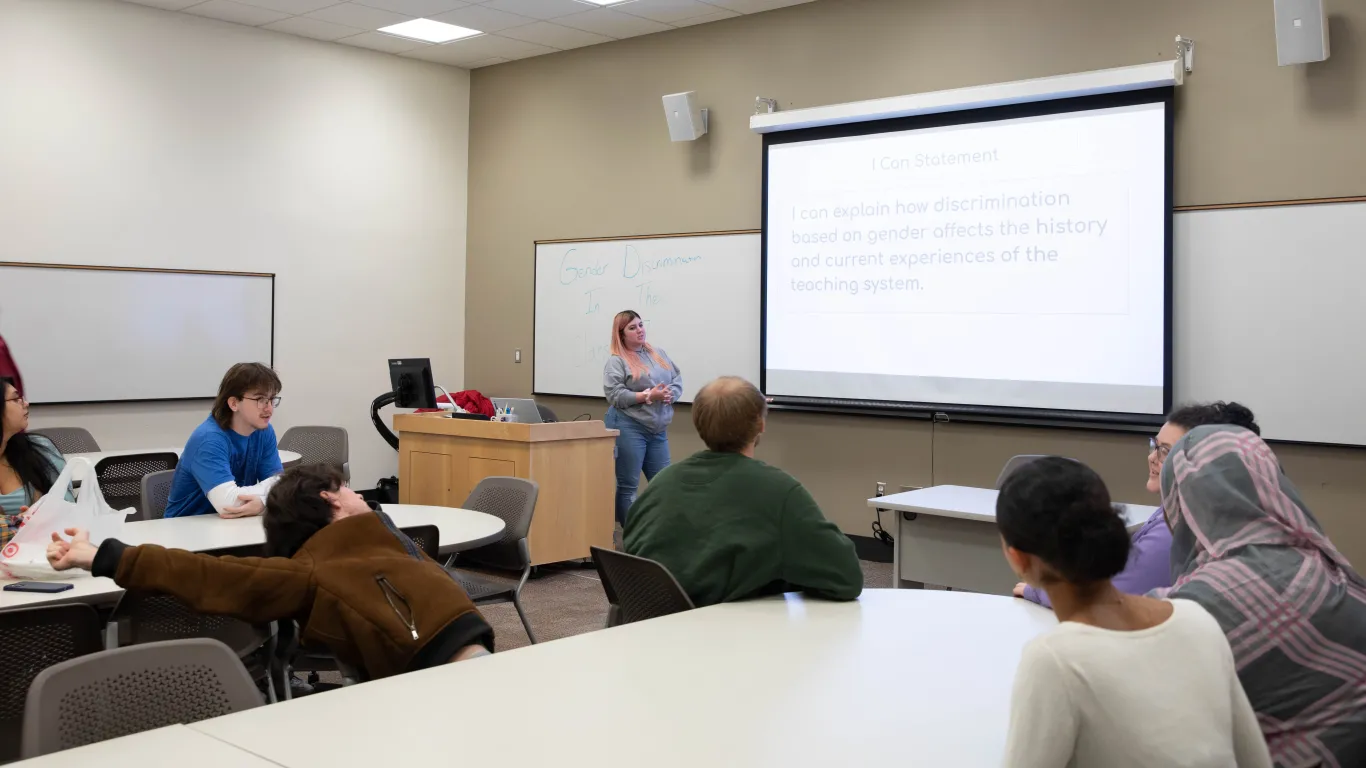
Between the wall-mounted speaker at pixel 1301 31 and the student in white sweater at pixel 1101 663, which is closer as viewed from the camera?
the student in white sweater at pixel 1101 663

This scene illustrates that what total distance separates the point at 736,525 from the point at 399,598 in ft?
2.62

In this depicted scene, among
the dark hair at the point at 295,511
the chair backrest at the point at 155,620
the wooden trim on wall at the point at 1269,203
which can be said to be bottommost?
the chair backrest at the point at 155,620

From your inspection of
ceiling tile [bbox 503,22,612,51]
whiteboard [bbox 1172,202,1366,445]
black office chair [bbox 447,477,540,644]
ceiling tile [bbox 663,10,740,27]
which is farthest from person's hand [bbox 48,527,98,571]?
ceiling tile [bbox 503,22,612,51]

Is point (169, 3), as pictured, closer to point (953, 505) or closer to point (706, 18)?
point (706, 18)

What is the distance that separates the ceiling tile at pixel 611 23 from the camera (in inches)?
273

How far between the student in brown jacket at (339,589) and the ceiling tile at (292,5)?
537 cm

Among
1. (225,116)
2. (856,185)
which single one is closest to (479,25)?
(225,116)

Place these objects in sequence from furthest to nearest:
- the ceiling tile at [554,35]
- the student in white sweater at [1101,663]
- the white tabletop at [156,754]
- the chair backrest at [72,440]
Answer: the ceiling tile at [554,35]
the chair backrest at [72,440]
the white tabletop at [156,754]
the student in white sweater at [1101,663]

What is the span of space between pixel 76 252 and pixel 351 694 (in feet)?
18.9

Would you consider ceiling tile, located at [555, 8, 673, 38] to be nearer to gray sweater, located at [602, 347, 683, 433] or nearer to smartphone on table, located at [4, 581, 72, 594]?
gray sweater, located at [602, 347, 683, 433]

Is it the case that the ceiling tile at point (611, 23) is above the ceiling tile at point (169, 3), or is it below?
above

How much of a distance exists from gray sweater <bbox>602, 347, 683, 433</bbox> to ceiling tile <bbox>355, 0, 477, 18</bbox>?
8.17 feet

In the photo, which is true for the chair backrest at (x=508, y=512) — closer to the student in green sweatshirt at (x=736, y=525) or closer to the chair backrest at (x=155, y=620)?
the chair backrest at (x=155, y=620)

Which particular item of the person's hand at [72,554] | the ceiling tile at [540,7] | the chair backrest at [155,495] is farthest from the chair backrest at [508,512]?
the ceiling tile at [540,7]
